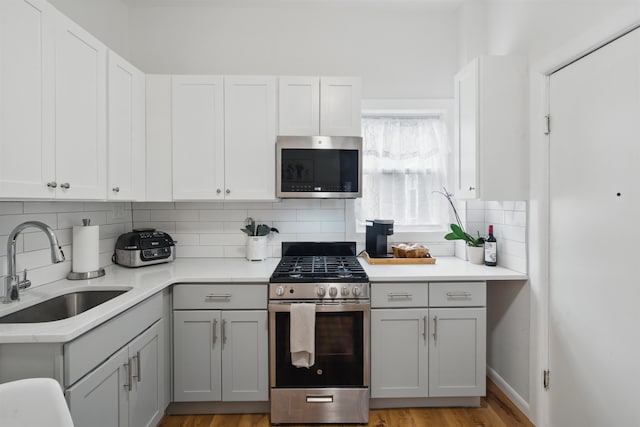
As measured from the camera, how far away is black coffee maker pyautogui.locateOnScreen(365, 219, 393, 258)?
2.65m

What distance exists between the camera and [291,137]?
2412 mm

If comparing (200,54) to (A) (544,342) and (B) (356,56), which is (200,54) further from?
(A) (544,342)

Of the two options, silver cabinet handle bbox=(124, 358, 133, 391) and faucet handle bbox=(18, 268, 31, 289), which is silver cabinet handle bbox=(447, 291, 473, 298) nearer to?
silver cabinet handle bbox=(124, 358, 133, 391)

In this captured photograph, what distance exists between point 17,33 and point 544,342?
302 centimetres

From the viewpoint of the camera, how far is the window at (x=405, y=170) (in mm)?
2943

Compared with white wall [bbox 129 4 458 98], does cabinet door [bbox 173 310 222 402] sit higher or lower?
lower

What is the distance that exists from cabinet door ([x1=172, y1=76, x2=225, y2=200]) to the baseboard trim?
232 centimetres

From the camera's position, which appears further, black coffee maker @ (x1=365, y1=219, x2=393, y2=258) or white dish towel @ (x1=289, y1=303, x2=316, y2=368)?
black coffee maker @ (x1=365, y1=219, x2=393, y2=258)

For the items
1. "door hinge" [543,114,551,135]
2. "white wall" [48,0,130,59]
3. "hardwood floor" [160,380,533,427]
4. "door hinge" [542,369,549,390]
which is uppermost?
"white wall" [48,0,130,59]

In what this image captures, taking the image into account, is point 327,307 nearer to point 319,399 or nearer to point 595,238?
point 319,399

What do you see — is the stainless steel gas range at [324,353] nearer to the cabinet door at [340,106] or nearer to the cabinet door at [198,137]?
the cabinet door at [198,137]

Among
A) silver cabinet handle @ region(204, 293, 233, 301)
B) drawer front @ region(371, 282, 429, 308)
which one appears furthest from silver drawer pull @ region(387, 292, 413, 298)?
silver cabinet handle @ region(204, 293, 233, 301)

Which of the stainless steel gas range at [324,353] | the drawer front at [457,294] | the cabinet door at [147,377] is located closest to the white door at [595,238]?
the drawer front at [457,294]

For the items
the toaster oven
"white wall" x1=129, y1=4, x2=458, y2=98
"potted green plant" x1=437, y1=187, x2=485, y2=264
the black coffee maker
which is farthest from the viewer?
"white wall" x1=129, y1=4, x2=458, y2=98
